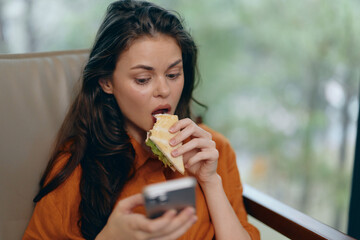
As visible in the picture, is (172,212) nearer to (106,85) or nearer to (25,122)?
(106,85)

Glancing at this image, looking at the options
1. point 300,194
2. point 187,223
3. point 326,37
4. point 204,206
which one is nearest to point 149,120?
point 204,206

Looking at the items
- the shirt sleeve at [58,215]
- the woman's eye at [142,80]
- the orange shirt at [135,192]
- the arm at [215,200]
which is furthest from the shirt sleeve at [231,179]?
the shirt sleeve at [58,215]

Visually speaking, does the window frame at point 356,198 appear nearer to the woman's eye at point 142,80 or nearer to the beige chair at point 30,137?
the beige chair at point 30,137

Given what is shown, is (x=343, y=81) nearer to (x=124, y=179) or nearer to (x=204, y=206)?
(x=204, y=206)

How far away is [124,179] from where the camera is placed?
48.4 inches

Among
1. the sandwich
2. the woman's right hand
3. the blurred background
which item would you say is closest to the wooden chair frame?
the sandwich

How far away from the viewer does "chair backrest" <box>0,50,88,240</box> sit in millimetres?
1240

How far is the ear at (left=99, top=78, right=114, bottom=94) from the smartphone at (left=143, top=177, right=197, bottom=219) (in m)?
0.57

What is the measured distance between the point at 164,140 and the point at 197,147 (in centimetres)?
11

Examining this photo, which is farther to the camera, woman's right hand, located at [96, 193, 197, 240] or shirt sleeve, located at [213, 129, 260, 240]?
shirt sleeve, located at [213, 129, 260, 240]

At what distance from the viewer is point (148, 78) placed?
44.1 inches

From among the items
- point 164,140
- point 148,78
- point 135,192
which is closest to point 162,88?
point 148,78

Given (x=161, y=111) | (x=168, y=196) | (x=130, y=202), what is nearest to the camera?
(x=168, y=196)

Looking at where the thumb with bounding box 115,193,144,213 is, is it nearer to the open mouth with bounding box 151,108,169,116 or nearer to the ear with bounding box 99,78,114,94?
the open mouth with bounding box 151,108,169,116
